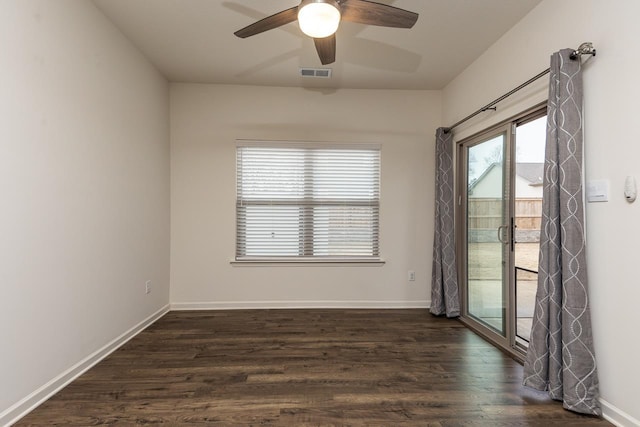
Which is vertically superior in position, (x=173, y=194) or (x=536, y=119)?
(x=536, y=119)

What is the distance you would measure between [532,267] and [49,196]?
12.8ft

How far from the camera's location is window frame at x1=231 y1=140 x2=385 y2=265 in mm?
3721

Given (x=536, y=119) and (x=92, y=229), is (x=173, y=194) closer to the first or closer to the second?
(x=92, y=229)

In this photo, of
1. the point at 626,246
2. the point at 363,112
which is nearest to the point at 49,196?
the point at 363,112

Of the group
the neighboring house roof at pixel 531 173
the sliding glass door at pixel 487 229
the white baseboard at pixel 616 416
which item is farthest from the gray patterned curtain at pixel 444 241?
the white baseboard at pixel 616 416

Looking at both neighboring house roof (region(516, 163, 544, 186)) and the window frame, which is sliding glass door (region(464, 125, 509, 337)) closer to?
neighboring house roof (region(516, 163, 544, 186))

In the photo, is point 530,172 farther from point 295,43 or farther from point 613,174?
point 295,43

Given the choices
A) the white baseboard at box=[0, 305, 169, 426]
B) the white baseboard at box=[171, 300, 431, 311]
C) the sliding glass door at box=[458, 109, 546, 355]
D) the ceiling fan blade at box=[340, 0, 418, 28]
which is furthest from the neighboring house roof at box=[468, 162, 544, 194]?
the white baseboard at box=[0, 305, 169, 426]

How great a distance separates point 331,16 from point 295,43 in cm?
132

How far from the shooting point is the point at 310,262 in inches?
149

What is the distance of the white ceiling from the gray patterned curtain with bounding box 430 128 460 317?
0.89m

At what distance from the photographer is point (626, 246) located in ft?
5.43

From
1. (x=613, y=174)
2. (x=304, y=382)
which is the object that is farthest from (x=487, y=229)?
(x=304, y=382)

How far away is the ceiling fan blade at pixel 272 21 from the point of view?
70.8 inches
